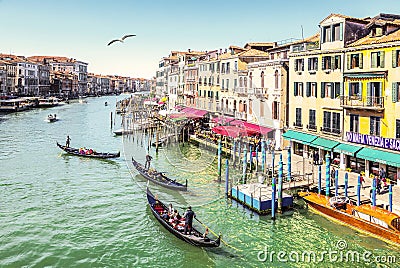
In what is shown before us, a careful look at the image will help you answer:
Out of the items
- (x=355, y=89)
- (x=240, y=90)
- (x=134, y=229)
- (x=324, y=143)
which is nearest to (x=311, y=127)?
(x=324, y=143)

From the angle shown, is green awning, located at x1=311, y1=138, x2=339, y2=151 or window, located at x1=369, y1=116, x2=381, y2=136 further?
green awning, located at x1=311, y1=138, x2=339, y2=151

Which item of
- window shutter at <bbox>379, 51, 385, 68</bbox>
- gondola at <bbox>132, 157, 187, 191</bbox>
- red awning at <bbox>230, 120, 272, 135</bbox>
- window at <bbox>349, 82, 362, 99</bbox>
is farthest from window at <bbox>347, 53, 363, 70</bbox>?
gondola at <bbox>132, 157, 187, 191</bbox>

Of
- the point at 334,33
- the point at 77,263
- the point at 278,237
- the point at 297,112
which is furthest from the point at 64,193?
the point at 334,33

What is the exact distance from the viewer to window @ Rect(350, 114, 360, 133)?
62.8ft

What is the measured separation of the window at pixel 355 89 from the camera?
18.8 meters

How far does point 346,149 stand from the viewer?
62.7 ft

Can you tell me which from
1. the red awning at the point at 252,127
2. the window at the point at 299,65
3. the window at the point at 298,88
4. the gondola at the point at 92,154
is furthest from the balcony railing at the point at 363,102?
the gondola at the point at 92,154

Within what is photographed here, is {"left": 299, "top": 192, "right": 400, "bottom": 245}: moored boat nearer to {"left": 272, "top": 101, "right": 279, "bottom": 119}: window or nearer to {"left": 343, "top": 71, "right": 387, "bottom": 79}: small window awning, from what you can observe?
{"left": 343, "top": 71, "right": 387, "bottom": 79}: small window awning

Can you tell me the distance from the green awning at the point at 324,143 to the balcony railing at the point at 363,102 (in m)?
2.09

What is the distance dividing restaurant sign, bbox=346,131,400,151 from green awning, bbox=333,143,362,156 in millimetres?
315

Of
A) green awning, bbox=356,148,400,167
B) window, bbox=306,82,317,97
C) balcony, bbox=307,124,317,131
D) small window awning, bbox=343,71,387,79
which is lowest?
green awning, bbox=356,148,400,167

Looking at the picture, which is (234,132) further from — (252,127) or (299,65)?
(299,65)

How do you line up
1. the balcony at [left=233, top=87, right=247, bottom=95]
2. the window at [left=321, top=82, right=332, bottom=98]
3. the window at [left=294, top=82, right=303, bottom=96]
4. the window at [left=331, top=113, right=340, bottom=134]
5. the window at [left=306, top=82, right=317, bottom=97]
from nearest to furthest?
the window at [left=331, top=113, right=340, bottom=134] → the window at [left=321, top=82, right=332, bottom=98] → the window at [left=306, top=82, right=317, bottom=97] → the window at [left=294, top=82, right=303, bottom=96] → the balcony at [left=233, top=87, right=247, bottom=95]

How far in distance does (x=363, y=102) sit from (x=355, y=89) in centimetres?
95
